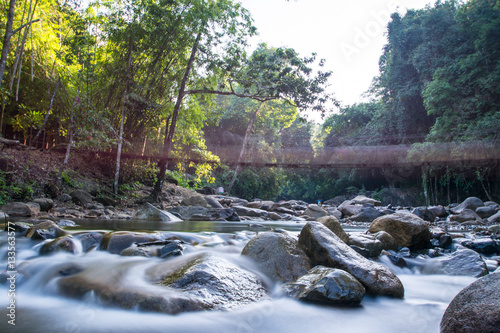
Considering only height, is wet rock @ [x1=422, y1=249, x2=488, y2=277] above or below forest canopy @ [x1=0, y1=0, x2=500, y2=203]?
below

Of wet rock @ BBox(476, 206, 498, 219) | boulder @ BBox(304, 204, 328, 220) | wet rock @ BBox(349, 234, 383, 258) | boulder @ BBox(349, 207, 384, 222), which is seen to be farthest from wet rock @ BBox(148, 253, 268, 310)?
wet rock @ BBox(476, 206, 498, 219)

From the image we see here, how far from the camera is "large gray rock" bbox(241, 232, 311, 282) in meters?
2.58

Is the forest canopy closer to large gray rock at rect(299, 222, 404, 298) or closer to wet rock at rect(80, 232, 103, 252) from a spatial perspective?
wet rock at rect(80, 232, 103, 252)

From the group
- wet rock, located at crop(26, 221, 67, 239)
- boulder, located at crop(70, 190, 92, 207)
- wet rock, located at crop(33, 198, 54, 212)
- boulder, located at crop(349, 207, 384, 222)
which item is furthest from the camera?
boulder, located at crop(349, 207, 384, 222)

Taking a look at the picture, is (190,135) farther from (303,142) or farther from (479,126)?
(303,142)

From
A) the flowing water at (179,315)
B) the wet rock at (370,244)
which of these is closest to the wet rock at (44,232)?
the flowing water at (179,315)

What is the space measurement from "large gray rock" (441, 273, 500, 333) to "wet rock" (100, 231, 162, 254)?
9.32 ft

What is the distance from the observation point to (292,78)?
10.0m

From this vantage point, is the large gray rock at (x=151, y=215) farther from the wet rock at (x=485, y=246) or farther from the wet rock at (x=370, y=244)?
the wet rock at (x=485, y=246)

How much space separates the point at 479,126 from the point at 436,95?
284cm

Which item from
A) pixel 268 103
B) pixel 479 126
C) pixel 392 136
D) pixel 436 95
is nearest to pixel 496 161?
pixel 479 126

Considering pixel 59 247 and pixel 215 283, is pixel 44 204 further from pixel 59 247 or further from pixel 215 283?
pixel 215 283

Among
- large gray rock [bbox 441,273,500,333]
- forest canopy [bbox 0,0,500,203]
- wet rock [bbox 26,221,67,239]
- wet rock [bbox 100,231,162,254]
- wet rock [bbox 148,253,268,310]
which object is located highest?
forest canopy [bbox 0,0,500,203]

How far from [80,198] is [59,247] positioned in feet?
17.3
